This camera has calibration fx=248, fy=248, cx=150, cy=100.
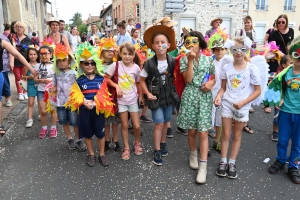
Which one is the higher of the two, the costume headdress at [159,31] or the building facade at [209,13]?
the building facade at [209,13]

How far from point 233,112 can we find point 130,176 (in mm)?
1470

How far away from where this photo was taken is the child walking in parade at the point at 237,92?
9.37 feet

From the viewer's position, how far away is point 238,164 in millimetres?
3312

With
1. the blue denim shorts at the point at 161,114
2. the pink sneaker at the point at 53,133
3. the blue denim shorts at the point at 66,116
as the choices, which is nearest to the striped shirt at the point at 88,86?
the blue denim shorts at the point at 66,116

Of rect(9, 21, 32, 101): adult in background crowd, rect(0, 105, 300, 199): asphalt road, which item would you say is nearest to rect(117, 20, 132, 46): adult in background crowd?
rect(9, 21, 32, 101): adult in background crowd

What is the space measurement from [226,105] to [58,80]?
2.37 m

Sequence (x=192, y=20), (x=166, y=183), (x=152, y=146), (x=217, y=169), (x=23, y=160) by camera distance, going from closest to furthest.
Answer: (x=166, y=183) → (x=217, y=169) → (x=23, y=160) → (x=152, y=146) → (x=192, y=20)

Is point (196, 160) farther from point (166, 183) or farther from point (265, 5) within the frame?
point (265, 5)

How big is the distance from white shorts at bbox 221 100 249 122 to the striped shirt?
1.60 metres

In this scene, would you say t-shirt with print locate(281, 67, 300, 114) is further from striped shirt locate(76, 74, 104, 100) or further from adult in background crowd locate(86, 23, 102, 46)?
adult in background crowd locate(86, 23, 102, 46)

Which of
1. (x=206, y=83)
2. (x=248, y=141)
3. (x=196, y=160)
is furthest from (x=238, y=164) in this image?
(x=206, y=83)

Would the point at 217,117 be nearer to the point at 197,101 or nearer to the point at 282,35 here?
the point at 197,101

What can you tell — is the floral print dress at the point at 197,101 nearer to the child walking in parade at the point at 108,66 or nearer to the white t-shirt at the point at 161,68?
the white t-shirt at the point at 161,68

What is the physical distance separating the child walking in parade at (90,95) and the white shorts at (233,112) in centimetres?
143
